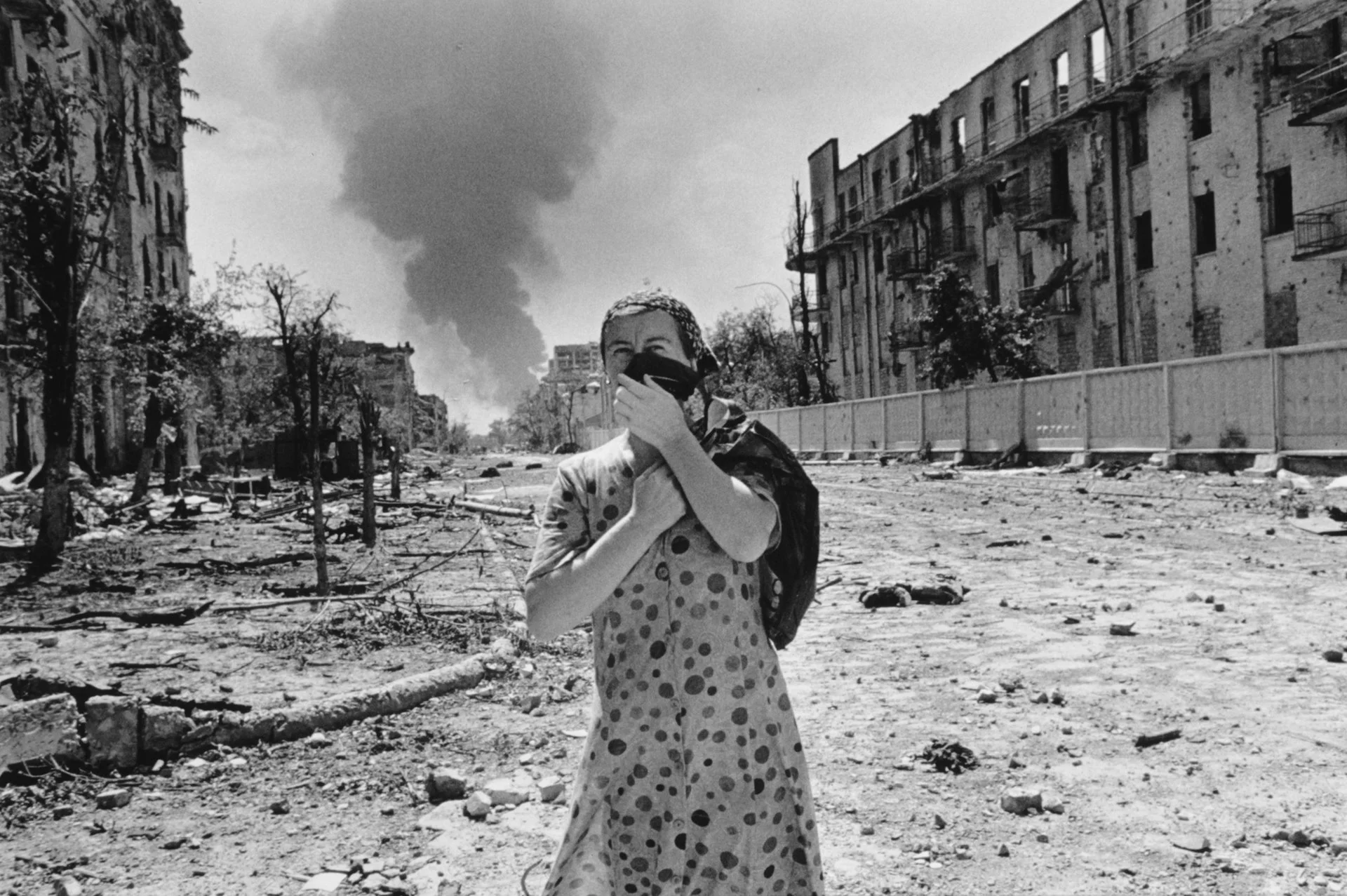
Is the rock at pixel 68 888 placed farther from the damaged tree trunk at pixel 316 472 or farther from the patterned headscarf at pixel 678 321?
the damaged tree trunk at pixel 316 472

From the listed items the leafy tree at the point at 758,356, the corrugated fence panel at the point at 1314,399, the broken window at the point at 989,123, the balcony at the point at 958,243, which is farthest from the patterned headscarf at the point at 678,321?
the leafy tree at the point at 758,356

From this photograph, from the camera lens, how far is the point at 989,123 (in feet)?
117

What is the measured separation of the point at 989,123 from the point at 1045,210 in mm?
6233

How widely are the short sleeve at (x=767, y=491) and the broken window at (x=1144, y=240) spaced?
3008cm

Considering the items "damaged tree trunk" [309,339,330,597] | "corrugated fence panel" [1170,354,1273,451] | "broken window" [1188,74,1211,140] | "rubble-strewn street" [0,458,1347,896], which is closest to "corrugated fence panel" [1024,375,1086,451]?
"corrugated fence panel" [1170,354,1273,451]

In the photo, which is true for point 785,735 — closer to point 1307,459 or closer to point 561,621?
point 561,621

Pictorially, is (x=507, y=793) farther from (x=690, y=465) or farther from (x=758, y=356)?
(x=758, y=356)

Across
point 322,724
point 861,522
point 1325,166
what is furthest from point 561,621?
point 1325,166

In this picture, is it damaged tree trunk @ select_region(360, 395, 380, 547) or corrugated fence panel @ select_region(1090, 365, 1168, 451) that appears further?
corrugated fence panel @ select_region(1090, 365, 1168, 451)

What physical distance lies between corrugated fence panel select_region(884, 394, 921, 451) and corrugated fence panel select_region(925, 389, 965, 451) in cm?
62

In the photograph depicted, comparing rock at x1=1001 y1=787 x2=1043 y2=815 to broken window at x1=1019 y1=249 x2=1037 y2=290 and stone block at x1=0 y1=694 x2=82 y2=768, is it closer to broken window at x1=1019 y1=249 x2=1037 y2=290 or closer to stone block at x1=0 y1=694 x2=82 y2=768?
stone block at x1=0 y1=694 x2=82 y2=768

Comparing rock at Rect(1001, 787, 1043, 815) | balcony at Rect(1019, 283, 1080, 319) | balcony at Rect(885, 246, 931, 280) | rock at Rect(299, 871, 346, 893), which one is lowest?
rock at Rect(299, 871, 346, 893)

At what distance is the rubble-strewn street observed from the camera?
311cm

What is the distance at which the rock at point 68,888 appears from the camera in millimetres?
3055
